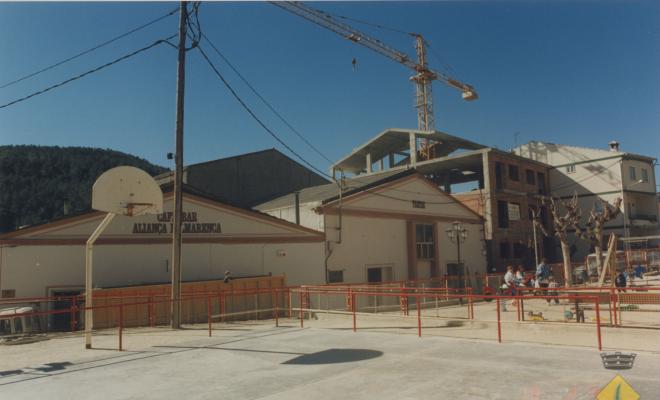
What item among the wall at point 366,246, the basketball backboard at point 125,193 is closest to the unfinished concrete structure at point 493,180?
the wall at point 366,246

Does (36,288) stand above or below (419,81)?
below

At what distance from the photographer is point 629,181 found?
48500mm

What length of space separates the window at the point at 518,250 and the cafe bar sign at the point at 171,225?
28631mm

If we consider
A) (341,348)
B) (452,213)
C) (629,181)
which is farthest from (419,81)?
(341,348)

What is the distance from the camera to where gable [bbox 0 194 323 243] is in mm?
18734

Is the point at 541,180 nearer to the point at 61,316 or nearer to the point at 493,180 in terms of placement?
the point at 493,180

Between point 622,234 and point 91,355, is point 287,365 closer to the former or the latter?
point 91,355

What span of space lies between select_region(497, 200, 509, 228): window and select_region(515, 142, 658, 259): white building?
992 centimetres

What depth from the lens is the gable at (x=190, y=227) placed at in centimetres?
1873

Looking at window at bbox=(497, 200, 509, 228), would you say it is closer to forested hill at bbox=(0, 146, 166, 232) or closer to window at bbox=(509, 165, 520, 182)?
window at bbox=(509, 165, 520, 182)

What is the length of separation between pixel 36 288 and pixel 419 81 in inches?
2546

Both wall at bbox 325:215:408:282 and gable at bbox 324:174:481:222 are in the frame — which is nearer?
wall at bbox 325:215:408:282

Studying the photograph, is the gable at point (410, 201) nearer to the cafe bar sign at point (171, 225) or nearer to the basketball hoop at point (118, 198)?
the cafe bar sign at point (171, 225)

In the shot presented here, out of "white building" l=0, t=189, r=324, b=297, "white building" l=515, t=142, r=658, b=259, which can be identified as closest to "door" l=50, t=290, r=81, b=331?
"white building" l=0, t=189, r=324, b=297
